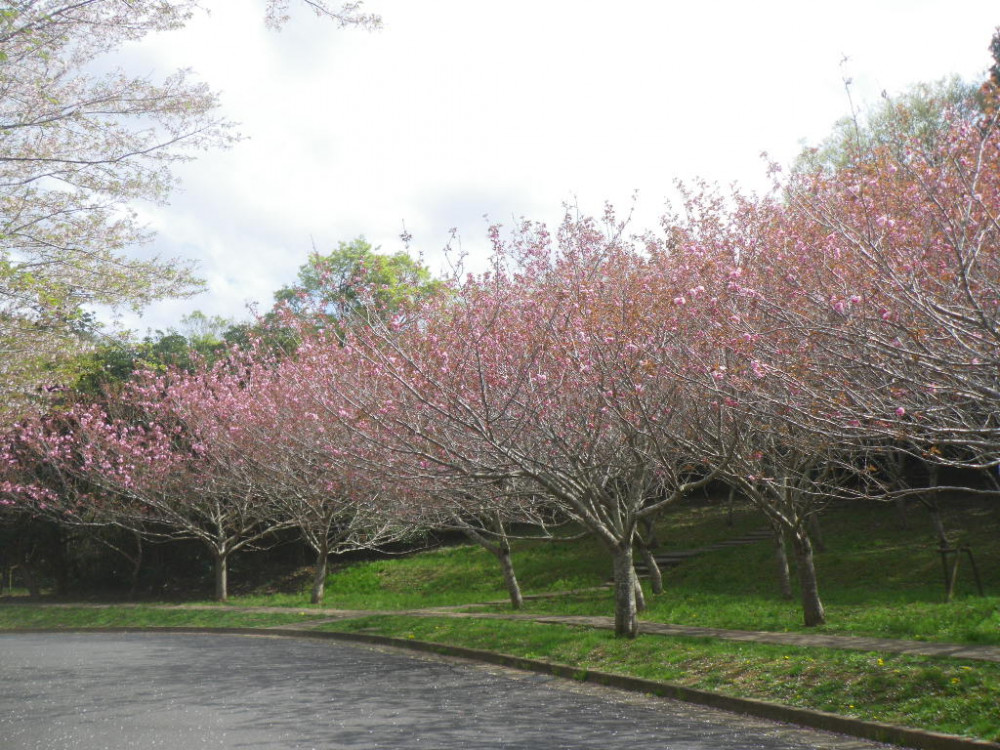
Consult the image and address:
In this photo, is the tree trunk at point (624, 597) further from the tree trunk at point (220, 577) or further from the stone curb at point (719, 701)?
the tree trunk at point (220, 577)

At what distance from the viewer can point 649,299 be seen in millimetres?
11633

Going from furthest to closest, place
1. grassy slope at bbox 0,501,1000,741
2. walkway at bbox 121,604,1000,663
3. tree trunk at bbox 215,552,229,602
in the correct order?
tree trunk at bbox 215,552,229,602 → walkway at bbox 121,604,1000,663 → grassy slope at bbox 0,501,1000,741

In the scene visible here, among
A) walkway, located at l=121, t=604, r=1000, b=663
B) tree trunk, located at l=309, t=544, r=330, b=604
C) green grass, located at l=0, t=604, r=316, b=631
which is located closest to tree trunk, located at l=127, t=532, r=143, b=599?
green grass, located at l=0, t=604, r=316, b=631

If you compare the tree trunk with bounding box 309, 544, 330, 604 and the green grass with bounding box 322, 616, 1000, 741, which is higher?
the tree trunk with bounding box 309, 544, 330, 604

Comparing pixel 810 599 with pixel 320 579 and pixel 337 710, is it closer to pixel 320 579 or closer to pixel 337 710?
pixel 337 710

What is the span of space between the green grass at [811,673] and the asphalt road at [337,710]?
0.52m

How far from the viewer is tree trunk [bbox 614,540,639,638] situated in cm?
1205

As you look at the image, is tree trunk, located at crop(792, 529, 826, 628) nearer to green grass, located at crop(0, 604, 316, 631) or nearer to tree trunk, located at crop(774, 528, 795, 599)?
tree trunk, located at crop(774, 528, 795, 599)

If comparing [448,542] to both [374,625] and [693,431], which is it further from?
[693,431]

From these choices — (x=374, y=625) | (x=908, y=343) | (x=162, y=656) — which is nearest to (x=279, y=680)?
(x=162, y=656)

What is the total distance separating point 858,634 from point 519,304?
657cm

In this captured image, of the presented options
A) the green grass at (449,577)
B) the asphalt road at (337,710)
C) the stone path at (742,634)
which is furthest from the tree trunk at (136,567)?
the asphalt road at (337,710)

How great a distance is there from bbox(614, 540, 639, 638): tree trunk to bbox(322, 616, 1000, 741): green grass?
0.24m

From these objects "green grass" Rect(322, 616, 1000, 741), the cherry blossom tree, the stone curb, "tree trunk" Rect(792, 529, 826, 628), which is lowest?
the stone curb
